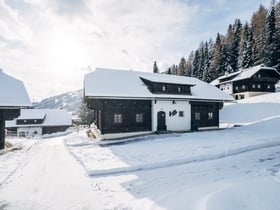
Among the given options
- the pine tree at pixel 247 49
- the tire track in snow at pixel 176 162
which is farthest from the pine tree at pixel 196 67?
the tire track in snow at pixel 176 162

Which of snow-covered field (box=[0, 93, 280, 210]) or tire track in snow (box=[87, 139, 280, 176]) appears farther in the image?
tire track in snow (box=[87, 139, 280, 176])

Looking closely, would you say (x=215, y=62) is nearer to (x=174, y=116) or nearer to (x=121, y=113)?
(x=174, y=116)

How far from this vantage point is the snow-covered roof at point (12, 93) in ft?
53.6

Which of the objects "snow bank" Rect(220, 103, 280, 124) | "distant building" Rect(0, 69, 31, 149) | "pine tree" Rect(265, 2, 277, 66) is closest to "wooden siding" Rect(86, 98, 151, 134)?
"distant building" Rect(0, 69, 31, 149)

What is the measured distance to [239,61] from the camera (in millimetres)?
54875

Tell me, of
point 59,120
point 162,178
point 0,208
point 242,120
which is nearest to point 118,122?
point 162,178

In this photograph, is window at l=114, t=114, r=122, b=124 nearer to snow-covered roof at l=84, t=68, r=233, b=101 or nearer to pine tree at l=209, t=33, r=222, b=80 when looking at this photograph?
snow-covered roof at l=84, t=68, r=233, b=101

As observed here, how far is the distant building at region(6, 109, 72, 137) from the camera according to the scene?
4875 centimetres

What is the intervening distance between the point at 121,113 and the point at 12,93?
366 inches

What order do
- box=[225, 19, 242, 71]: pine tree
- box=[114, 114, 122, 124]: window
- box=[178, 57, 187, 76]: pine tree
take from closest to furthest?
box=[114, 114, 122, 124]: window → box=[225, 19, 242, 71]: pine tree → box=[178, 57, 187, 76]: pine tree

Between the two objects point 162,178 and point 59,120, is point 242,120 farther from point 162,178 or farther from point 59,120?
point 59,120

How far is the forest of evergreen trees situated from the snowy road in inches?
1998

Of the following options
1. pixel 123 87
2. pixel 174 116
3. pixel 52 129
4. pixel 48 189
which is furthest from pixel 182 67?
pixel 48 189

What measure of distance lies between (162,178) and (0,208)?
533cm
